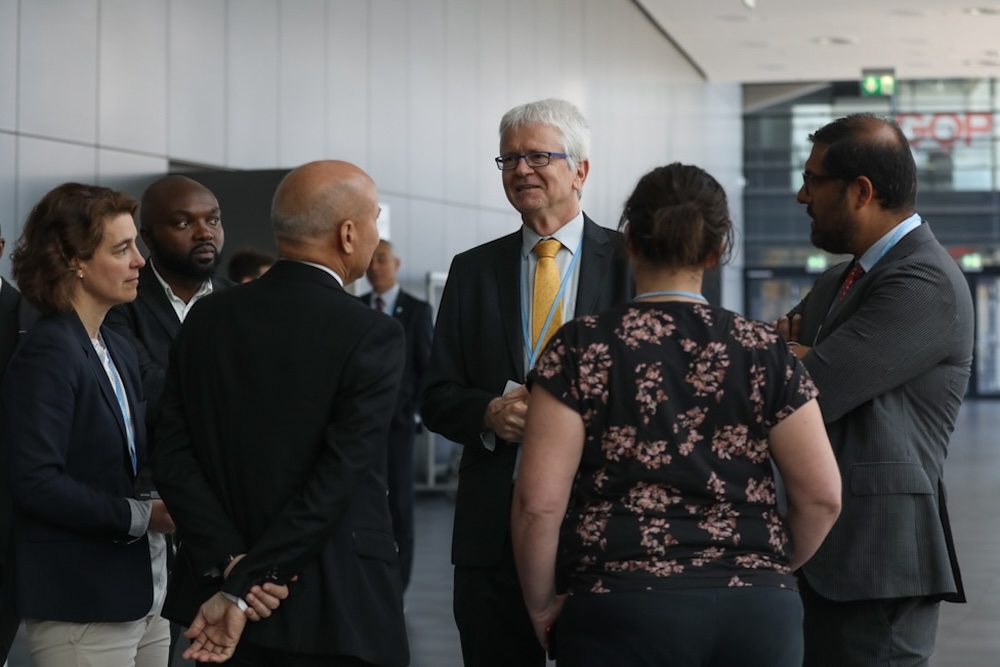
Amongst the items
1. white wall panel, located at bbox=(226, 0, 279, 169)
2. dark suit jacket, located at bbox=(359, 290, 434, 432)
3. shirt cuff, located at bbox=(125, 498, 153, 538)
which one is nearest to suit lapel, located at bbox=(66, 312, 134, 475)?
shirt cuff, located at bbox=(125, 498, 153, 538)

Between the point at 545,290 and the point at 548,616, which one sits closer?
the point at 548,616

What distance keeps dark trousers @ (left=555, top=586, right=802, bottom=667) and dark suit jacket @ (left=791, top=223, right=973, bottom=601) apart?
583 mm

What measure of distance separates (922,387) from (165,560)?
1.74 m

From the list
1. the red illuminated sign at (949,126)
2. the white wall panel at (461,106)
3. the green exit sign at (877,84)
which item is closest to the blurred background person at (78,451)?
the white wall panel at (461,106)

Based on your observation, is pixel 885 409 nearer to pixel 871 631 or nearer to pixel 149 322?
pixel 871 631

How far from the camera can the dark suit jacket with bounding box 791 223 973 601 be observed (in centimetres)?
278

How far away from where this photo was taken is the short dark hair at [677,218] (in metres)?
2.29

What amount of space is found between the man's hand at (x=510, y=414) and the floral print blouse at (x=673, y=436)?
492mm

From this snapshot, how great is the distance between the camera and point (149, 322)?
3746mm

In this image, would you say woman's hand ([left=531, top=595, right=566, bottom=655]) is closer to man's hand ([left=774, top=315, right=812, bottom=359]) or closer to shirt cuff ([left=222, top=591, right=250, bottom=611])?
shirt cuff ([left=222, top=591, right=250, bottom=611])

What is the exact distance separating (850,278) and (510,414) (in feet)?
2.82

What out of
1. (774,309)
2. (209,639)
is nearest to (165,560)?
(209,639)

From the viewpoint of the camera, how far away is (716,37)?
20.9m

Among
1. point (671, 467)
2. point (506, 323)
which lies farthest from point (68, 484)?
point (671, 467)
